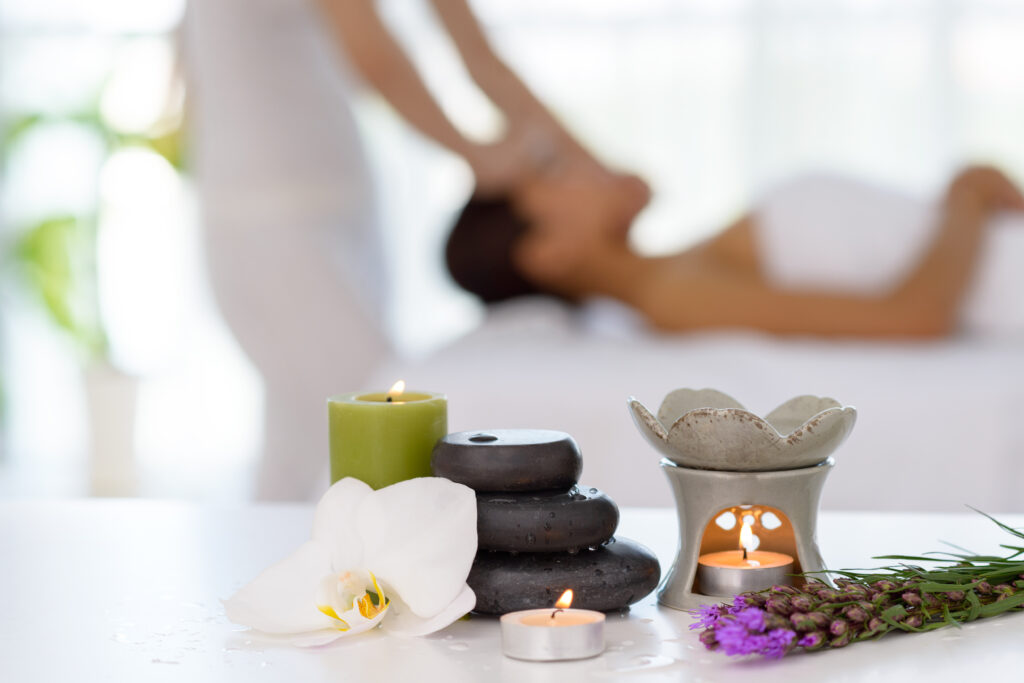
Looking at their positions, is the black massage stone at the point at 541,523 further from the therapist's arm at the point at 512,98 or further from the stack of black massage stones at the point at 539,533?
the therapist's arm at the point at 512,98

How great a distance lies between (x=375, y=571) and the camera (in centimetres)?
69

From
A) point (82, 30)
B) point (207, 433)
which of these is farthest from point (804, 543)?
point (82, 30)

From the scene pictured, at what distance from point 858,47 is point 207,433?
8.10ft

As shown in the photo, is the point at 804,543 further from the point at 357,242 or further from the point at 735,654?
the point at 357,242

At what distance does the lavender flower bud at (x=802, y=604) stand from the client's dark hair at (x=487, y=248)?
2003 millimetres

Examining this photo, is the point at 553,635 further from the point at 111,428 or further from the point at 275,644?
the point at 111,428

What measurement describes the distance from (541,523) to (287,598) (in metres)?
0.16

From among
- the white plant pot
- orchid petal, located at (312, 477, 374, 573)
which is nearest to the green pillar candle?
orchid petal, located at (312, 477, 374, 573)

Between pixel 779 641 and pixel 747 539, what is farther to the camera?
pixel 747 539

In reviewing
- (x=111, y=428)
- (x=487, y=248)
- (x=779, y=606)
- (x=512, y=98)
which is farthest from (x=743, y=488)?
(x=111, y=428)

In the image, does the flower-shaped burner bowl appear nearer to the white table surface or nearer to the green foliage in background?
the white table surface

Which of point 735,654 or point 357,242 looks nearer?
point 735,654

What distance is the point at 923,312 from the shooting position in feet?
6.89

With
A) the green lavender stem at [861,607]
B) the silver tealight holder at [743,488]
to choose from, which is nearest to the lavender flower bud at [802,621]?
the green lavender stem at [861,607]
